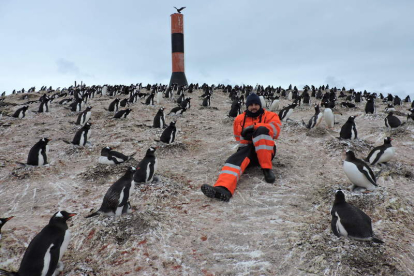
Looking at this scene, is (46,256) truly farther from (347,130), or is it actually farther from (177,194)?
(347,130)

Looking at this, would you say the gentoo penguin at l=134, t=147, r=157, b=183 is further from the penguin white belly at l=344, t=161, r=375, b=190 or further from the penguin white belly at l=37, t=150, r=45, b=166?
the penguin white belly at l=344, t=161, r=375, b=190

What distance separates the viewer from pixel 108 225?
3764 mm

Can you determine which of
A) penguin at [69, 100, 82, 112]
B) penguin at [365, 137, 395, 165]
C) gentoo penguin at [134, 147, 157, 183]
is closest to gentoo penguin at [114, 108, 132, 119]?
penguin at [69, 100, 82, 112]

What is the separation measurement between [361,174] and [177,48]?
26.5m

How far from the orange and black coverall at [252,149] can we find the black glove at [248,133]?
7cm

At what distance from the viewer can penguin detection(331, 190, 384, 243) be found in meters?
3.12

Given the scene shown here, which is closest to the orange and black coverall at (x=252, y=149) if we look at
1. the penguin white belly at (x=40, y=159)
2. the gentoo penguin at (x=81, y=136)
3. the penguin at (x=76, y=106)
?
the penguin white belly at (x=40, y=159)

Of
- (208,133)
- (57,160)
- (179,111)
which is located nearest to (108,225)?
(57,160)

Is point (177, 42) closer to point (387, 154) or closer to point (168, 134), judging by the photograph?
point (168, 134)

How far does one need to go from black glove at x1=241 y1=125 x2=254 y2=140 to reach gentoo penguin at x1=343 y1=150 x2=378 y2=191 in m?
1.75

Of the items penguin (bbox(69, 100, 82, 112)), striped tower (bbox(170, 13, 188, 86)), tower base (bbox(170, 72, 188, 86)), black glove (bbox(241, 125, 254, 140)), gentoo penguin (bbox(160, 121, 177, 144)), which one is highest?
striped tower (bbox(170, 13, 188, 86))

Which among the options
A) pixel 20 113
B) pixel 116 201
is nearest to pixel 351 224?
pixel 116 201

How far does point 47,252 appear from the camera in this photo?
283 centimetres

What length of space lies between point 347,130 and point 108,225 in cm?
659
